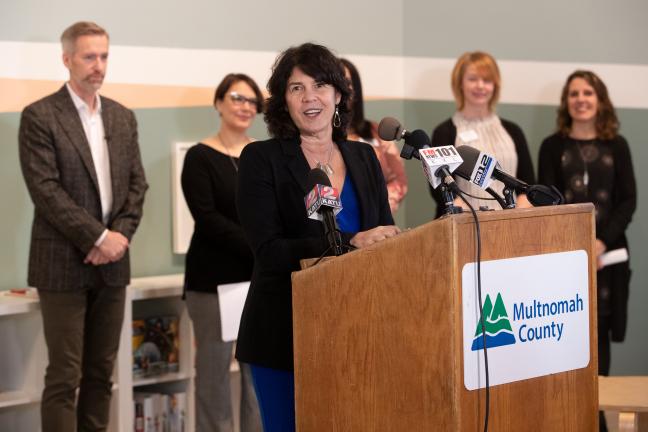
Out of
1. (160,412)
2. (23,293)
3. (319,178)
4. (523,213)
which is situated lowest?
(160,412)

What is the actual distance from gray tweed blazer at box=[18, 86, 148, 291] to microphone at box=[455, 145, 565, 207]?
2229 mm

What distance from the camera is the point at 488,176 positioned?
2.14 m

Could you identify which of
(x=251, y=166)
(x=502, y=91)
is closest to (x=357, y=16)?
(x=502, y=91)

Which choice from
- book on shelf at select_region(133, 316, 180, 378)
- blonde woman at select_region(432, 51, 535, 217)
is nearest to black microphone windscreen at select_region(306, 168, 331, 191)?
blonde woman at select_region(432, 51, 535, 217)

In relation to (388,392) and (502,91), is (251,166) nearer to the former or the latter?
(388,392)

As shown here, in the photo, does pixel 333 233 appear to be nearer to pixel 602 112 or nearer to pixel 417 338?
pixel 417 338

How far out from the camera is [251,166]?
2.50 m

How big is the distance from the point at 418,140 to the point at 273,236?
0.46m

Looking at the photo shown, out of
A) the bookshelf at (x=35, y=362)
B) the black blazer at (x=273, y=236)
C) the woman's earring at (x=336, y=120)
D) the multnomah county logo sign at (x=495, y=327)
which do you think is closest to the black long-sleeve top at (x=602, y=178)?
the bookshelf at (x=35, y=362)

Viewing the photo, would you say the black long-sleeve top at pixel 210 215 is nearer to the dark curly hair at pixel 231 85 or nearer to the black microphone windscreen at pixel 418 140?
the dark curly hair at pixel 231 85

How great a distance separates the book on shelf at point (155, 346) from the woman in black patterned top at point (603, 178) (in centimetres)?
207

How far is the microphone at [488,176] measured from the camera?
2139 mm

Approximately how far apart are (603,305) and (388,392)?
298cm

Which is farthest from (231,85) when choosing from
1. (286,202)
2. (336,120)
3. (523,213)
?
(523,213)
